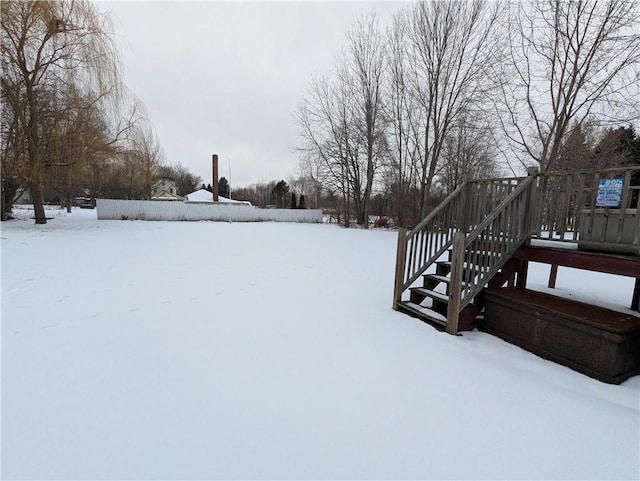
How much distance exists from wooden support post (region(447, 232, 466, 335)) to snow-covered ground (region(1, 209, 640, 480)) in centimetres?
18

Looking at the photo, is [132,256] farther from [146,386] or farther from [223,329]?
[146,386]

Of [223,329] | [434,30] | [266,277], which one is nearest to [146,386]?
[223,329]

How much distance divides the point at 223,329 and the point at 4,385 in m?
1.67

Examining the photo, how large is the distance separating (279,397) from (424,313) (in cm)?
231

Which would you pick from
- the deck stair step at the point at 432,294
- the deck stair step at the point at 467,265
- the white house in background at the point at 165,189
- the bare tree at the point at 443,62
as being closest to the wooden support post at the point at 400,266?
the deck stair step at the point at 432,294

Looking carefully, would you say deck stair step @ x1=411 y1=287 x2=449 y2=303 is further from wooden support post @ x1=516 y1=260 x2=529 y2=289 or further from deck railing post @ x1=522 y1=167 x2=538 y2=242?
deck railing post @ x1=522 y1=167 x2=538 y2=242

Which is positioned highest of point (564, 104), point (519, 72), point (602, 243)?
point (519, 72)

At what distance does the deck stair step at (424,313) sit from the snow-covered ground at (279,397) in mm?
171

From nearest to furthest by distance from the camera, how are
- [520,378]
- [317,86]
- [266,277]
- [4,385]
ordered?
[4,385] < [520,378] < [266,277] < [317,86]

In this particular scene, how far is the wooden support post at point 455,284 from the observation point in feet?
11.1

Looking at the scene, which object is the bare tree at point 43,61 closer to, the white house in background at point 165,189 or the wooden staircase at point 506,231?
the wooden staircase at point 506,231

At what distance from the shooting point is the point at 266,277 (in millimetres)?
5797

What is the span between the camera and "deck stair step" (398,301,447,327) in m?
3.66

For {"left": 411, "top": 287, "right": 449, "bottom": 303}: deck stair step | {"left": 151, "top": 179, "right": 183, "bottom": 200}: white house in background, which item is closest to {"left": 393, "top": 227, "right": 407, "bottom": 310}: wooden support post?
{"left": 411, "top": 287, "right": 449, "bottom": 303}: deck stair step
